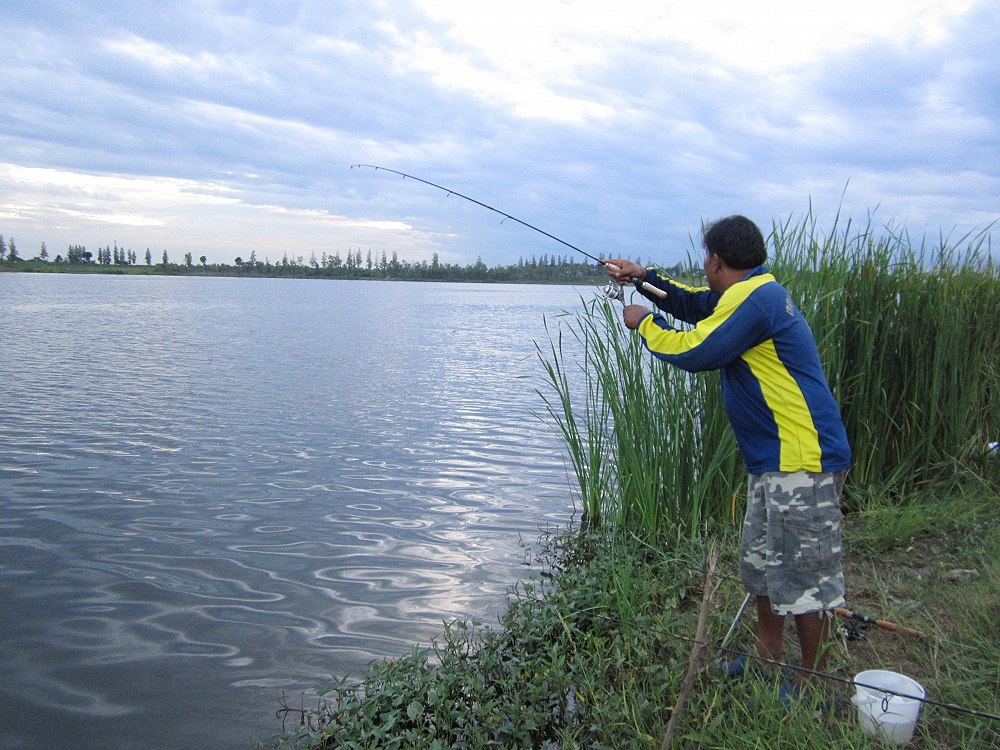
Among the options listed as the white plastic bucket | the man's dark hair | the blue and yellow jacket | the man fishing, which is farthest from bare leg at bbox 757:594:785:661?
the man's dark hair

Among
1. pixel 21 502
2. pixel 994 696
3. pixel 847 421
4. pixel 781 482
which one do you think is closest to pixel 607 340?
pixel 847 421

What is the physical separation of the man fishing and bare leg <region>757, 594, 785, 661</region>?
0.46 feet

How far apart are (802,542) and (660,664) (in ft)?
2.67

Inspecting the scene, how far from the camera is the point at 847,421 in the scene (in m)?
5.52

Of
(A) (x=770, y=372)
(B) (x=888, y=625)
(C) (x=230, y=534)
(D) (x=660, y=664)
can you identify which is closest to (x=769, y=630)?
(D) (x=660, y=664)

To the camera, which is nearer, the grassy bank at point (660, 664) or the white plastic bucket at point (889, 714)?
the white plastic bucket at point (889, 714)

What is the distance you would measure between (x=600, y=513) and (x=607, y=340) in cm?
139

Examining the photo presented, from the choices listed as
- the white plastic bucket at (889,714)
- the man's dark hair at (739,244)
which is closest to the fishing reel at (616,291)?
the man's dark hair at (739,244)

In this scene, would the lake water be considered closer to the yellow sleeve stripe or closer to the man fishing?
the man fishing

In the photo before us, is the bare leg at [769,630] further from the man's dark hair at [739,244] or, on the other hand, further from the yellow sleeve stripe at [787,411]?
the man's dark hair at [739,244]

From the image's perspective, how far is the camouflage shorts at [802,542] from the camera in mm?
2979

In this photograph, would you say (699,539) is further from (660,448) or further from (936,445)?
(936,445)

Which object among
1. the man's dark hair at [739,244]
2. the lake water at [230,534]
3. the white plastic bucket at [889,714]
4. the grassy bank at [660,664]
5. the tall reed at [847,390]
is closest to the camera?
the white plastic bucket at [889,714]

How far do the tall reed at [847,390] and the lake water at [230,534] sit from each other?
793mm
